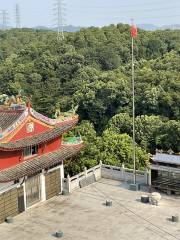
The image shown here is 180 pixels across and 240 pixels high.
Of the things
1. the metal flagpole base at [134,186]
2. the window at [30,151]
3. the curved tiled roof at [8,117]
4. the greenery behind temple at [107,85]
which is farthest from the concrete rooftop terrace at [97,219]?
the greenery behind temple at [107,85]

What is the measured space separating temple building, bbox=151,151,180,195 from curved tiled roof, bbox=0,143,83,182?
5304 mm

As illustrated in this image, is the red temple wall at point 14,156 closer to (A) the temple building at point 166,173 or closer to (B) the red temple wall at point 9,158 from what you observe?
(B) the red temple wall at point 9,158

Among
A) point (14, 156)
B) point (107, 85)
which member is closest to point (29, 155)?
point (14, 156)

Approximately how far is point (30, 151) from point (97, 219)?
5.88m

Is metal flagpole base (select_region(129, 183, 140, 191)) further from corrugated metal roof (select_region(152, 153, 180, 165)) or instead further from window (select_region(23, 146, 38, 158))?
window (select_region(23, 146, 38, 158))

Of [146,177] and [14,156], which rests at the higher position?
[14,156]

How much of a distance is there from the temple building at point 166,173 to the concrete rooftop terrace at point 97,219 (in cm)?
78

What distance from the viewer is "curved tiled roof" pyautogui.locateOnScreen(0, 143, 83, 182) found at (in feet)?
85.1

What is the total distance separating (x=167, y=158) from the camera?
3031 cm

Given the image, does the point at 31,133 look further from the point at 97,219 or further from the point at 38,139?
the point at 97,219

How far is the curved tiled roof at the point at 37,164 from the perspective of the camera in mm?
25953

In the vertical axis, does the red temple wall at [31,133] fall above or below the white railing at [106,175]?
above

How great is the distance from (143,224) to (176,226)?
178cm

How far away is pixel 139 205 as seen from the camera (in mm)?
28547
